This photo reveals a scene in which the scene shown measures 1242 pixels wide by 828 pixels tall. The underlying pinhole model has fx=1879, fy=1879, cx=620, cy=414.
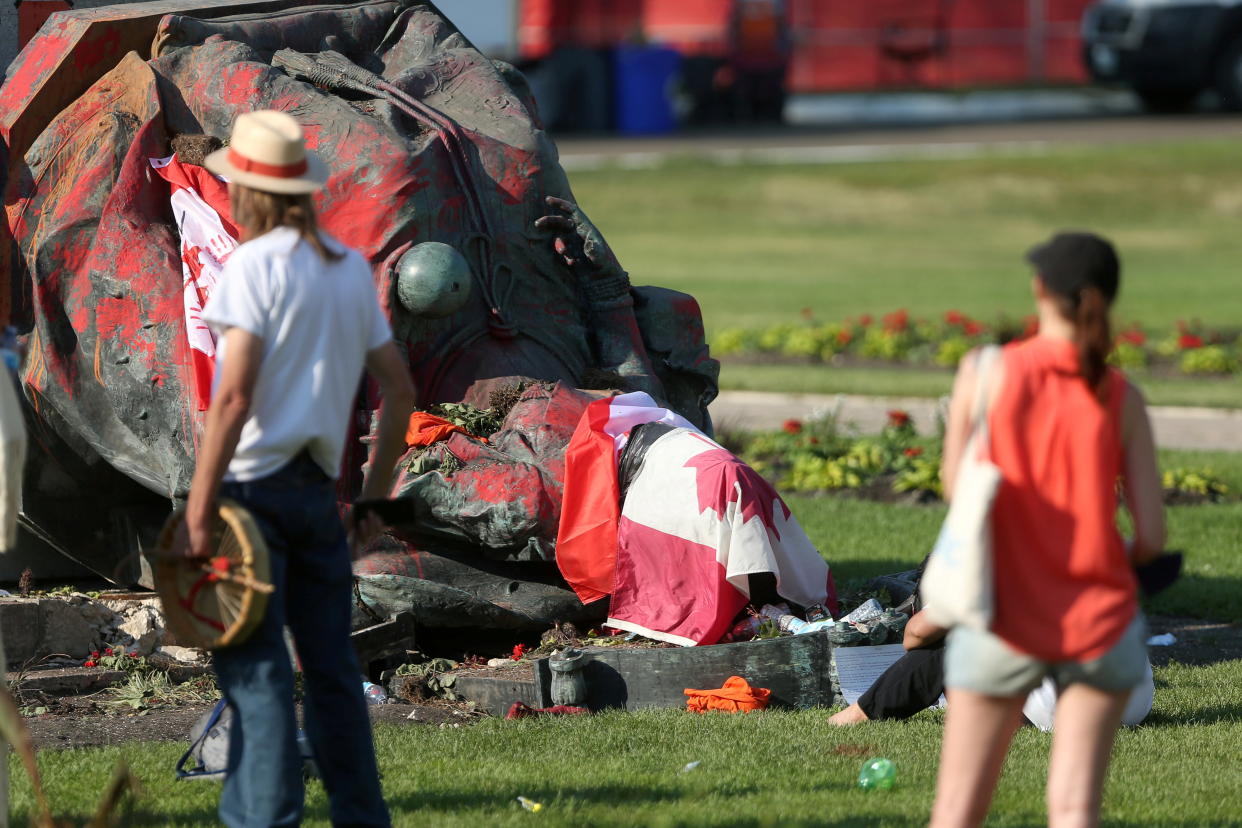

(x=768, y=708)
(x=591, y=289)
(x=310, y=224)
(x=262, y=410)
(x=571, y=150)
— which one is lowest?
(x=571, y=150)

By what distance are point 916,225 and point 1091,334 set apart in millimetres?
25682

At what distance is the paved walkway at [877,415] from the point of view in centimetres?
1339

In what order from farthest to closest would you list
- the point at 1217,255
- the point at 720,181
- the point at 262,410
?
1. the point at 720,181
2. the point at 1217,255
3. the point at 262,410

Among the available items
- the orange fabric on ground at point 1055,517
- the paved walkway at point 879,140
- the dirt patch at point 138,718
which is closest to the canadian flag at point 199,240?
the dirt patch at point 138,718

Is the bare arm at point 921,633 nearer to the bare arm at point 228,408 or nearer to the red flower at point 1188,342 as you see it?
the bare arm at point 228,408

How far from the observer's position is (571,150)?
33781mm

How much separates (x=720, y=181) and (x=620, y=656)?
24845 mm

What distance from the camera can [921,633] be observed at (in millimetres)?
5793

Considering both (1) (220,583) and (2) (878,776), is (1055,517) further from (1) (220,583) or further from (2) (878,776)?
(1) (220,583)

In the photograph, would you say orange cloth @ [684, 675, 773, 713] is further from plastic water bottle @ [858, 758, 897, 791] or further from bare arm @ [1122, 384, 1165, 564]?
bare arm @ [1122, 384, 1165, 564]

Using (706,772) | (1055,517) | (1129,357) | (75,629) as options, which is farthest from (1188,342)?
(1055,517)

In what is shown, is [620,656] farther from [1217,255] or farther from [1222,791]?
[1217,255]

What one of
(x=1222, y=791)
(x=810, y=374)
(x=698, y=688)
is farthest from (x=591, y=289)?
(x=810, y=374)

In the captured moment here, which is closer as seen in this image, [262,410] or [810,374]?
[262,410]
